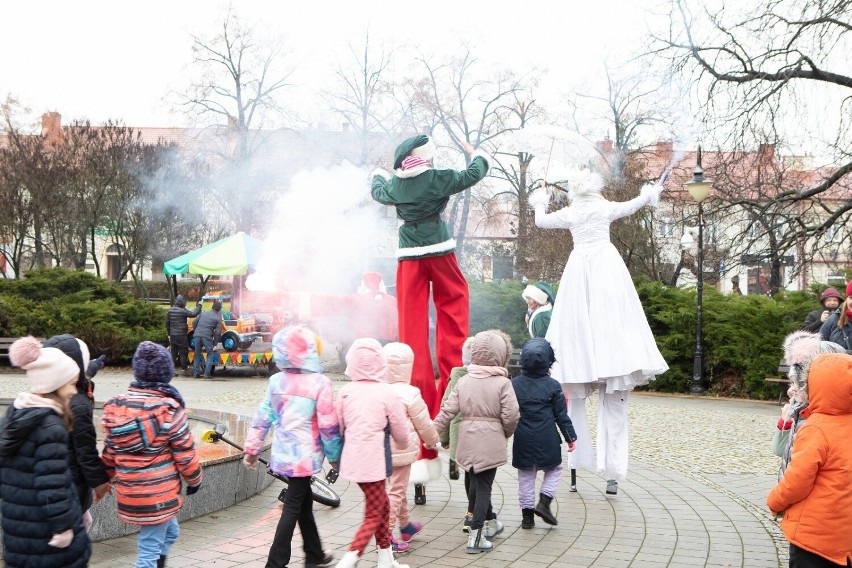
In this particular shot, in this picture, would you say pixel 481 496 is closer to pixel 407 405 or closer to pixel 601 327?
pixel 407 405

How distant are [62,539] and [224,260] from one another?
608 inches

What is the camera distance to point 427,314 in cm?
669

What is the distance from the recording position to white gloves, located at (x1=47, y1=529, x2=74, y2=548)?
12.5ft

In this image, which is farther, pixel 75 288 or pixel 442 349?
pixel 75 288

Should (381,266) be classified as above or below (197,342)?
above

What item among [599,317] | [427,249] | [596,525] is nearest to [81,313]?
[427,249]

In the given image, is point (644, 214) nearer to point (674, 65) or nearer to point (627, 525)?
point (674, 65)

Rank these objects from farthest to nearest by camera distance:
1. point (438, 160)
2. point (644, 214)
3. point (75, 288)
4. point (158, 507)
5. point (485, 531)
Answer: point (438, 160)
point (644, 214)
point (75, 288)
point (485, 531)
point (158, 507)

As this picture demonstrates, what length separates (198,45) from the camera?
29891mm

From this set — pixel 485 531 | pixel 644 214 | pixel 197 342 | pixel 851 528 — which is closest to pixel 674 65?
pixel 644 214

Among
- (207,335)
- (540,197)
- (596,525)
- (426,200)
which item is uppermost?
(540,197)

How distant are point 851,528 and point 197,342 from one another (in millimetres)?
15710

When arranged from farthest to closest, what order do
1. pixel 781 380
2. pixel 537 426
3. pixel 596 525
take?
pixel 781 380
pixel 596 525
pixel 537 426

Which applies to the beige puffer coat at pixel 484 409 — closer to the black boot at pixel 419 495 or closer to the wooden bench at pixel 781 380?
the black boot at pixel 419 495
